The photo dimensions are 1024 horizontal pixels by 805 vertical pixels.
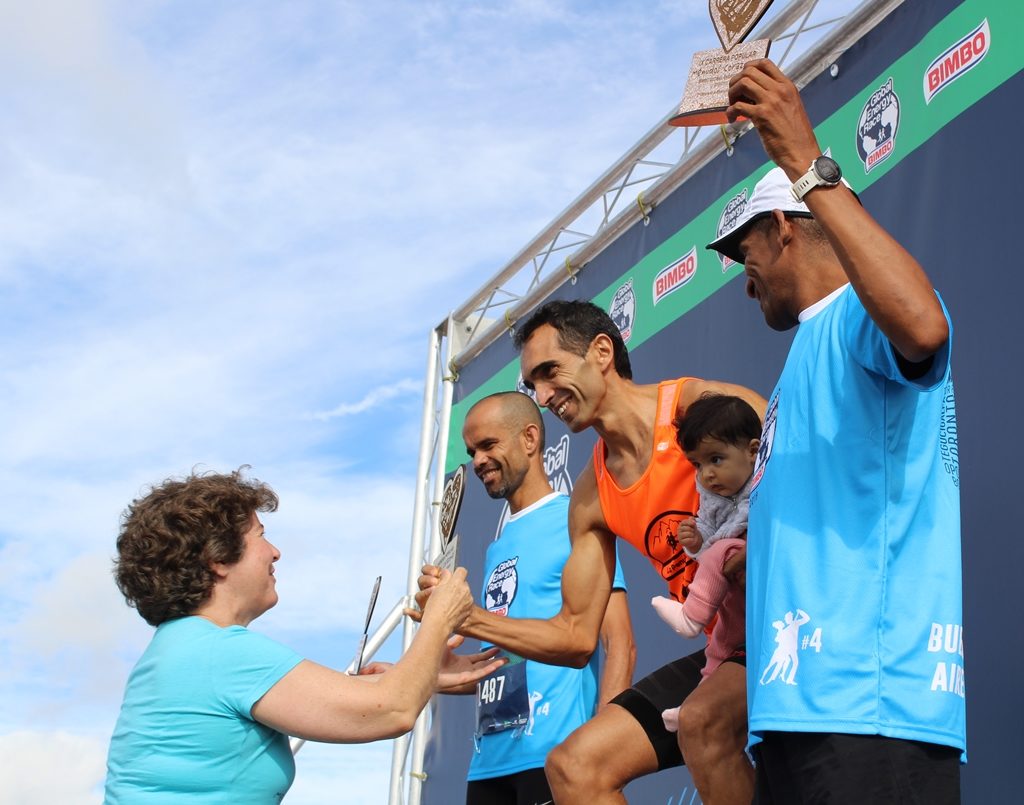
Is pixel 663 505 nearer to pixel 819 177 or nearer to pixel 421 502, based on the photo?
pixel 819 177

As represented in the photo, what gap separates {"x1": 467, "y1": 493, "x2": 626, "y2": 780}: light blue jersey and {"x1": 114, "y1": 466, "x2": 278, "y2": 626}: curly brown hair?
153 centimetres

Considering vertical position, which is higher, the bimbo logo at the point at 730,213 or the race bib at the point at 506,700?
the bimbo logo at the point at 730,213

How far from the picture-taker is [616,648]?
362 cm

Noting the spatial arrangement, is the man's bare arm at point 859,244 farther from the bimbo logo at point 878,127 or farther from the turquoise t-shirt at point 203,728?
the bimbo logo at point 878,127

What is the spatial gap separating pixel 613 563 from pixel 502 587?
0.58m

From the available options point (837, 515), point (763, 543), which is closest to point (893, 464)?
point (837, 515)

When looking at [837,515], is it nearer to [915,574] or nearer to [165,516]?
[915,574]

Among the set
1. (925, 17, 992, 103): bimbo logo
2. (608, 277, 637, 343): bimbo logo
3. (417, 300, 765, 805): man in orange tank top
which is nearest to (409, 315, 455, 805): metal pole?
(608, 277, 637, 343): bimbo logo

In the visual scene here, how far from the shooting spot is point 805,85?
4246mm

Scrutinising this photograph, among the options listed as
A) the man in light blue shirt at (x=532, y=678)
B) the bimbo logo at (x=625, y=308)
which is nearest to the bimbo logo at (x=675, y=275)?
the bimbo logo at (x=625, y=308)

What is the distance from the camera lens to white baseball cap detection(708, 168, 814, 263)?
224cm

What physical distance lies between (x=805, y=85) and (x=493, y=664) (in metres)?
2.44

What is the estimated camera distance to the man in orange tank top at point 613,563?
100 inches

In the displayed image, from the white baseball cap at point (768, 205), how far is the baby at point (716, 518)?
55cm
